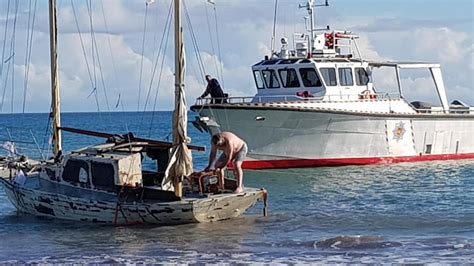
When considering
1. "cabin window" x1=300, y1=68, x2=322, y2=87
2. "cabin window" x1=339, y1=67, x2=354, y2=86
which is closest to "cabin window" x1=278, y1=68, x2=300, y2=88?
"cabin window" x1=300, y1=68, x2=322, y2=87

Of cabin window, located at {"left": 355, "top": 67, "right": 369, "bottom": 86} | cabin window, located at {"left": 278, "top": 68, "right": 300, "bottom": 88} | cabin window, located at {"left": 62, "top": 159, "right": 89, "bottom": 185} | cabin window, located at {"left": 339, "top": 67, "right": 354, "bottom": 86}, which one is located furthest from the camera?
cabin window, located at {"left": 355, "top": 67, "right": 369, "bottom": 86}

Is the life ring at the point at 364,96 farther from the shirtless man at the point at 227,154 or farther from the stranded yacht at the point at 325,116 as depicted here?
the shirtless man at the point at 227,154

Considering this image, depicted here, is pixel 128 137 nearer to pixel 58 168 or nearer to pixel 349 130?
pixel 58 168

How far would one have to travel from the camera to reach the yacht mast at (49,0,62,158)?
2284 centimetres

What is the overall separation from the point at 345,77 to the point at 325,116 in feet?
8.82

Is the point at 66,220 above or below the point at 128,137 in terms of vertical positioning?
below

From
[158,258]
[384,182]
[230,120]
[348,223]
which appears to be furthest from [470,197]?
[158,258]

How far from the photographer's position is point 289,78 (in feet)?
108

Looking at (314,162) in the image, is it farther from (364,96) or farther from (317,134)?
(364,96)

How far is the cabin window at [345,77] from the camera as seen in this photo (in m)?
32.9

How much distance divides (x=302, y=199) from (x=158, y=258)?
9583 mm

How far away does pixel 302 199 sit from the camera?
976 inches

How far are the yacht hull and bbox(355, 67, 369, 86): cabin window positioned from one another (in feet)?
6.28

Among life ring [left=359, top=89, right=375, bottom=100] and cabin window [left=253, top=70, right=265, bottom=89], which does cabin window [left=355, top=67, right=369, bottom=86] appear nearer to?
life ring [left=359, top=89, right=375, bottom=100]
